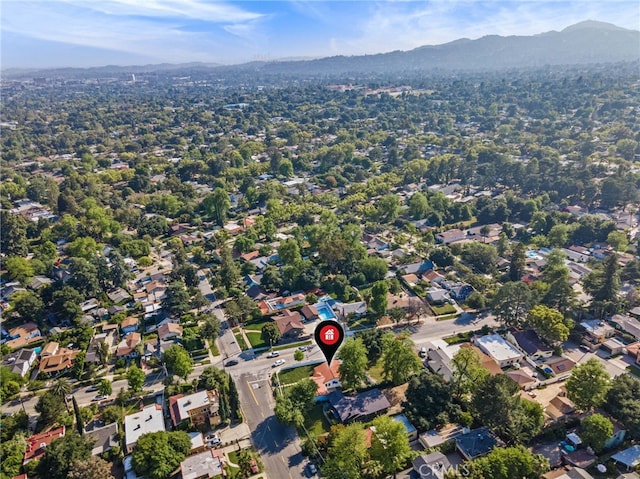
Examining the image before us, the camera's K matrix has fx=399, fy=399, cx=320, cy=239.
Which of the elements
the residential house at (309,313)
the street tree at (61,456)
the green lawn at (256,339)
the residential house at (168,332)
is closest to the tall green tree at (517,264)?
the residential house at (309,313)

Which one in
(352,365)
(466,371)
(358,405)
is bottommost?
(358,405)

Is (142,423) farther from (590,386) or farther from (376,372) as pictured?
(590,386)

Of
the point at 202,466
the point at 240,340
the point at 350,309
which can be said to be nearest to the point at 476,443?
the point at 202,466

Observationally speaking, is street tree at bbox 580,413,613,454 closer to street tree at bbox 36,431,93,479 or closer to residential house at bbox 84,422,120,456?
residential house at bbox 84,422,120,456

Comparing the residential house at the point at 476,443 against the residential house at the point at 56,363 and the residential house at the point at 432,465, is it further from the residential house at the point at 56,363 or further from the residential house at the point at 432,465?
the residential house at the point at 56,363

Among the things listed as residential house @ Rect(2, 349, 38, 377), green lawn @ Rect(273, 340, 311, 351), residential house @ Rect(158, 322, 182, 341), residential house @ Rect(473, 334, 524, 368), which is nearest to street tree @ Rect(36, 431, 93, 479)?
residential house @ Rect(2, 349, 38, 377)
